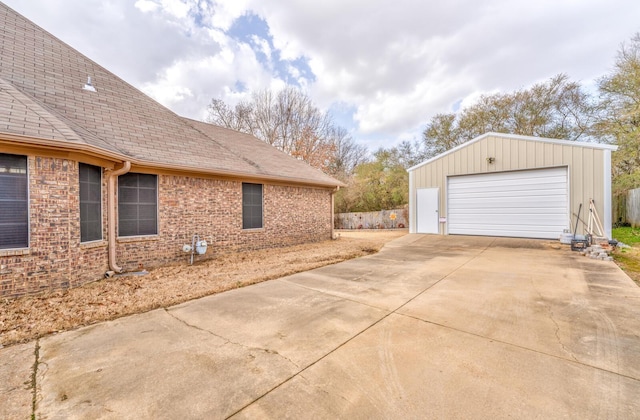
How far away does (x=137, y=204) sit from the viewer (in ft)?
20.1

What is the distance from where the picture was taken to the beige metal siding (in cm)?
813

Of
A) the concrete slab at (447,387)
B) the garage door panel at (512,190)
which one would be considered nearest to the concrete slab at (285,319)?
the concrete slab at (447,387)

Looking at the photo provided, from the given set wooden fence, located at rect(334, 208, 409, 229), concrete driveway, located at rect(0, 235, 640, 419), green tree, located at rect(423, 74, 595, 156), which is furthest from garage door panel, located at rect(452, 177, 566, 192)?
green tree, located at rect(423, 74, 595, 156)

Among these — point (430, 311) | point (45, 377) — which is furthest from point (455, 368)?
point (45, 377)

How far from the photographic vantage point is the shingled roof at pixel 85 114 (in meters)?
4.47

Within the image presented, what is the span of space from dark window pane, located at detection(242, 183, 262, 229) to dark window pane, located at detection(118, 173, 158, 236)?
2.47m

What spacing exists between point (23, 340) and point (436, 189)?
11.8m

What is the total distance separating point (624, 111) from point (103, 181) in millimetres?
19745

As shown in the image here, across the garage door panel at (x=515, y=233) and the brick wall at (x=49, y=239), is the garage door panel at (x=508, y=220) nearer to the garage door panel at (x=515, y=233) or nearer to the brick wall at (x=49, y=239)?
the garage door panel at (x=515, y=233)

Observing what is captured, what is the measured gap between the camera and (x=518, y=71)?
13.7 metres

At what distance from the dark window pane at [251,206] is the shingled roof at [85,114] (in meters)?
0.51

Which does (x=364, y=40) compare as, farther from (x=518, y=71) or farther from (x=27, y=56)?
(x=27, y=56)

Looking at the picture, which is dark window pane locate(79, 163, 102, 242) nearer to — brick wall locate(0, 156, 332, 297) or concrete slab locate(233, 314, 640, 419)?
brick wall locate(0, 156, 332, 297)

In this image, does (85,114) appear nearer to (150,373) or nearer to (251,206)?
(251,206)
